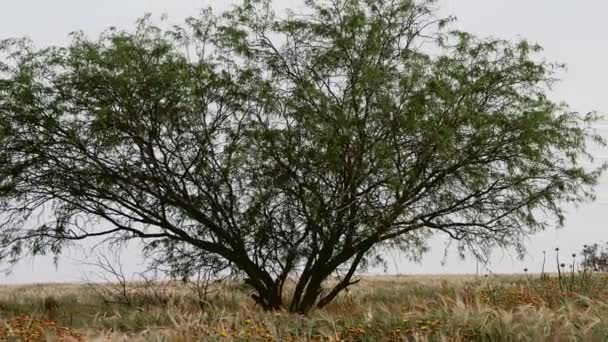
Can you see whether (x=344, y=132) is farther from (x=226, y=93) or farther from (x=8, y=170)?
(x=8, y=170)

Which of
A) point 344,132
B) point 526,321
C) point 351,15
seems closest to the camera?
point 526,321

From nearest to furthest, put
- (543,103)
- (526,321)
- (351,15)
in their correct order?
(526,321)
(351,15)
(543,103)

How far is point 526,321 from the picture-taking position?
6227 mm

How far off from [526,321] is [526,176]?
8.55 meters

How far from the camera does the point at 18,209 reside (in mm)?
14281

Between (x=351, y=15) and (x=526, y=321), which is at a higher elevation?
(x=351, y=15)

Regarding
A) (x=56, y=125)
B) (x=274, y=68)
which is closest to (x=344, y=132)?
(x=274, y=68)

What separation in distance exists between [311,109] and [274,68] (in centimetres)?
139

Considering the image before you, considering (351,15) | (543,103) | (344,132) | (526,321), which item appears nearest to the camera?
(526,321)

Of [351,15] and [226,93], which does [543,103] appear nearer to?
[351,15]

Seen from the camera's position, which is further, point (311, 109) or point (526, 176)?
point (526, 176)

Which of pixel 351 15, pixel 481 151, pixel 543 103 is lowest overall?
pixel 481 151

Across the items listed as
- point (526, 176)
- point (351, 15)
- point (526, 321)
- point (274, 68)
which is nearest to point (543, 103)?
point (526, 176)

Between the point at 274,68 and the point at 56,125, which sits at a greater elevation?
the point at 274,68
